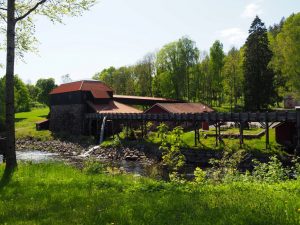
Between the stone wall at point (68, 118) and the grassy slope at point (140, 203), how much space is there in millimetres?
42943

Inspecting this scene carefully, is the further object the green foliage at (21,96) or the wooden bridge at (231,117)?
the green foliage at (21,96)

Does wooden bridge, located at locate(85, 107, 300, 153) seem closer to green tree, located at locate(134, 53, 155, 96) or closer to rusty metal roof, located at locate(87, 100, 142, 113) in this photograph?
rusty metal roof, located at locate(87, 100, 142, 113)

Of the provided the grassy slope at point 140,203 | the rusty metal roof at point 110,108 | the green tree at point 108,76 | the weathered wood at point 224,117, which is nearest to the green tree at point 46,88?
the green tree at point 108,76

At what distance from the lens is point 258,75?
164 ft

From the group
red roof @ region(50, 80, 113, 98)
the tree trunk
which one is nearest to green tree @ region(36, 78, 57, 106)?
red roof @ region(50, 80, 113, 98)

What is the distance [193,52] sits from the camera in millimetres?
71500

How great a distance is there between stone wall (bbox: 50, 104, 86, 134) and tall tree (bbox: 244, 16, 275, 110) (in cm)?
2336

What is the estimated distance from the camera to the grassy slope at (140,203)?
6188 millimetres

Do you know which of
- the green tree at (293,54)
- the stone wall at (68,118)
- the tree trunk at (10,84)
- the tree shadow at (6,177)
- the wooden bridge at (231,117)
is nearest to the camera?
the tree shadow at (6,177)

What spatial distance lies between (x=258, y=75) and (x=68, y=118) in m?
28.2

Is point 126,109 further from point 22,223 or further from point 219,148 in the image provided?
point 22,223

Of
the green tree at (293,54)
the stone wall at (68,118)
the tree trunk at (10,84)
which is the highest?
the green tree at (293,54)

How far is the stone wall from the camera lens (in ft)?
173

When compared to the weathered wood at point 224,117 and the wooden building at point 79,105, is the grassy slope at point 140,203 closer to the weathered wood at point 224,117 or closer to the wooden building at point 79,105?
the weathered wood at point 224,117
